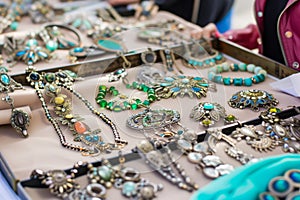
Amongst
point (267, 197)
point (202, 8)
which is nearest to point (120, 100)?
→ point (267, 197)

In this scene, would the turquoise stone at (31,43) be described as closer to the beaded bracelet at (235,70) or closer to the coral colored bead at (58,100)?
the coral colored bead at (58,100)

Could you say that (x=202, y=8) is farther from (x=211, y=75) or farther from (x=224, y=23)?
(x=211, y=75)

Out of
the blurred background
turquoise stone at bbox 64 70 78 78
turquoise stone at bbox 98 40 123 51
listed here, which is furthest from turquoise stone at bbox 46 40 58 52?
the blurred background

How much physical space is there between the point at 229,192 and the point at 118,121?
0.44 metres

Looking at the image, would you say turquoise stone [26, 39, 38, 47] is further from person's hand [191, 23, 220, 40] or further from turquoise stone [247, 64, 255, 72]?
turquoise stone [247, 64, 255, 72]

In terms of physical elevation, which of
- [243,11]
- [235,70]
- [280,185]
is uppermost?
[280,185]

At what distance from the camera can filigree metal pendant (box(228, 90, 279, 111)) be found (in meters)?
1.32

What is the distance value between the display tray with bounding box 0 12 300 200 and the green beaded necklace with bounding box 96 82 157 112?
0.06 feet

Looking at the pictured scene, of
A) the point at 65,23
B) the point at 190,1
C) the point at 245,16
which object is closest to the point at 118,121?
the point at 65,23

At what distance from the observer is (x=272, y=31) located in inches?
62.6

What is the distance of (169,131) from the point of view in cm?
120

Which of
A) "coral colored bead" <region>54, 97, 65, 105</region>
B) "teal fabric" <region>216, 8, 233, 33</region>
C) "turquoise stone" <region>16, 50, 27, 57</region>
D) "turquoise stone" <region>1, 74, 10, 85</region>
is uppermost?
"turquoise stone" <region>1, 74, 10, 85</region>

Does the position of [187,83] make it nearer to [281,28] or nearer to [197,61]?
[197,61]

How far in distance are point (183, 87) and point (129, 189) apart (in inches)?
19.2
